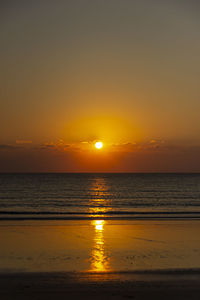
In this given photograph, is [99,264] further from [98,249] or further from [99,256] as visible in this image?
[98,249]

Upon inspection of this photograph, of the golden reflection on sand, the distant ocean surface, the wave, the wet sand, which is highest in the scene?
the distant ocean surface

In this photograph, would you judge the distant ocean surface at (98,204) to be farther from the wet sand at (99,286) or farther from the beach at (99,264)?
the wet sand at (99,286)

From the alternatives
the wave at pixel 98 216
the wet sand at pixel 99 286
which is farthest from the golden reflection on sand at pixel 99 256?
the wave at pixel 98 216

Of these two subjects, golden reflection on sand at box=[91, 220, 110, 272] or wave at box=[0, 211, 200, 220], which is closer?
golden reflection on sand at box=[91, 220, 110, 272]

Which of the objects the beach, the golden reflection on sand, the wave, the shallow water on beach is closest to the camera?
the beach

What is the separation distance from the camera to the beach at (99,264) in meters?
8.73

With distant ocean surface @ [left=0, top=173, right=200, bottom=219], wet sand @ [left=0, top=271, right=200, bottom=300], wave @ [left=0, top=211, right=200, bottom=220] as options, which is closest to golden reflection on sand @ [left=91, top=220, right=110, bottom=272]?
wet sand @ [left=0, top=271, right=200, bottom=300]

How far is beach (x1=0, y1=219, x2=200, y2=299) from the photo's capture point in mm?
8727

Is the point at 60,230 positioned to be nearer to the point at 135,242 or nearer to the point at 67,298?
the point at 135,242

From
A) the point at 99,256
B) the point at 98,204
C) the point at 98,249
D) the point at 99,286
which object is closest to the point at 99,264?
the point at 99,256

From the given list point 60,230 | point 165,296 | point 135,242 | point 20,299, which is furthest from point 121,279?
point 60,230

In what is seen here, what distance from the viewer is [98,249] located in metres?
14.5

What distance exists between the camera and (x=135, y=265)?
11.5 meters

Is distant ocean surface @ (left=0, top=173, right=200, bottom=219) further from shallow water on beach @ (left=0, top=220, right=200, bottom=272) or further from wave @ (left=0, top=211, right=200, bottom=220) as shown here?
shallow water on beach @ (left=0, top=220, right=200, bottom=272)
